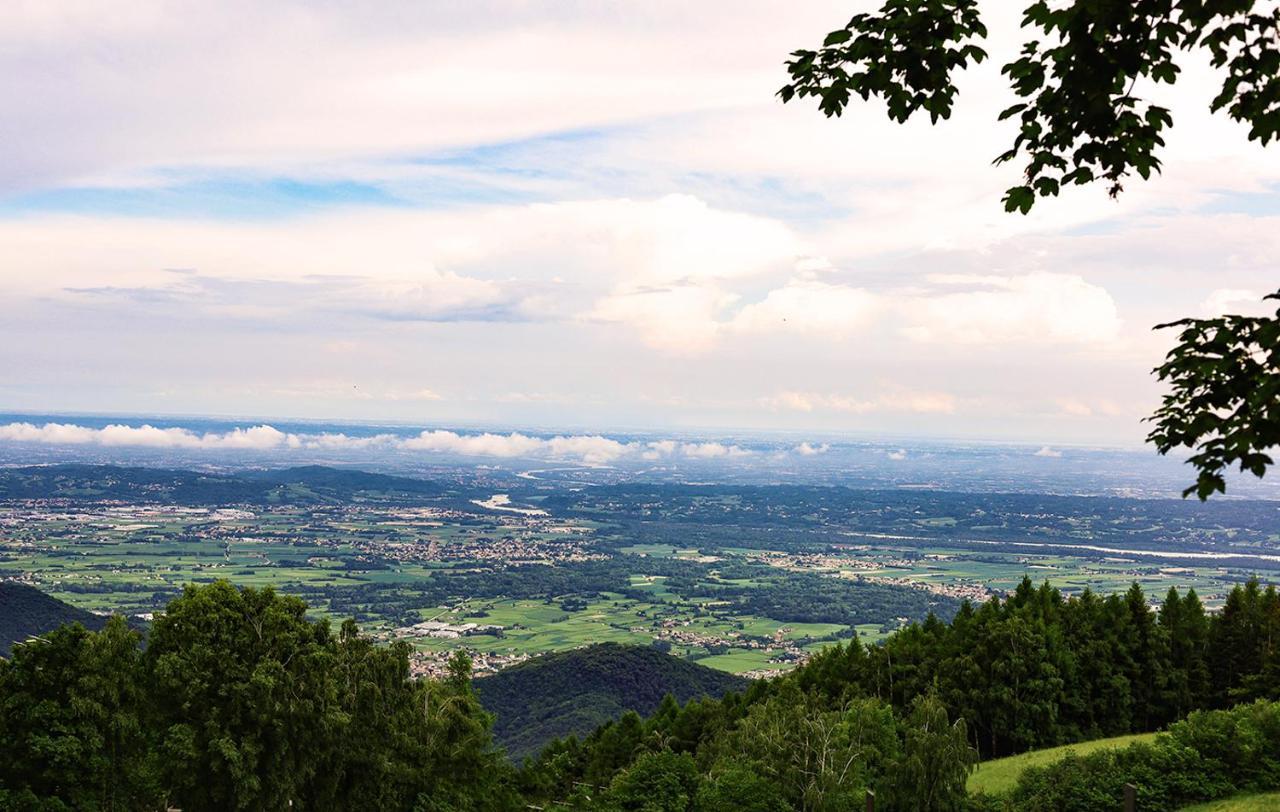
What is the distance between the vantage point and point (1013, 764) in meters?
43.0

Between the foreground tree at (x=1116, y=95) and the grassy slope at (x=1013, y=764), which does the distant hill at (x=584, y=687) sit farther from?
the foreground tree at (x=1116, y=95)

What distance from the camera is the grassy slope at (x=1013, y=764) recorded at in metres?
37.9

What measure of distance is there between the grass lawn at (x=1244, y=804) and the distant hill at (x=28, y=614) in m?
108

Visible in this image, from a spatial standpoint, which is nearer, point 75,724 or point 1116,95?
point 1116,95

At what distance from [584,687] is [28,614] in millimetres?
65809

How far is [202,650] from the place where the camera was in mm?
31328

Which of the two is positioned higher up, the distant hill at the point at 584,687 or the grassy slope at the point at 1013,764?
the grassy slope at the point at 1013,764

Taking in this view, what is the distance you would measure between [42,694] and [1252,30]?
36628 millimetres

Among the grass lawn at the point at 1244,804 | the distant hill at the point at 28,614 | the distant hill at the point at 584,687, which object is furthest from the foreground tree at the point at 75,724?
the distant hill at the point at 28,614

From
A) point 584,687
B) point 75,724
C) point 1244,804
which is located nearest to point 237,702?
point 75,724

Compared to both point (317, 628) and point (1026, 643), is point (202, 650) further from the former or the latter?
point (1026, 643)

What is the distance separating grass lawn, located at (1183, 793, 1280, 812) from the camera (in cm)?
2766

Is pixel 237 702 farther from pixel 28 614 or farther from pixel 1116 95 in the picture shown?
pixel 28 614

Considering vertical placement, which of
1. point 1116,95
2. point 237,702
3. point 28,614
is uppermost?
point 1116,95
